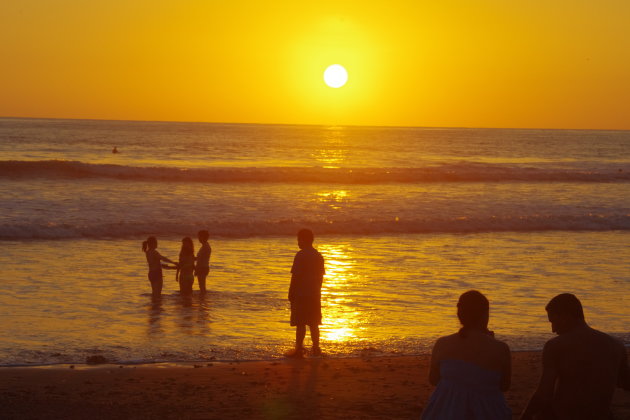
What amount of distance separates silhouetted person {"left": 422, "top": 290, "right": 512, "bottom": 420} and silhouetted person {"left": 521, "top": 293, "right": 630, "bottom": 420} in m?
0.34

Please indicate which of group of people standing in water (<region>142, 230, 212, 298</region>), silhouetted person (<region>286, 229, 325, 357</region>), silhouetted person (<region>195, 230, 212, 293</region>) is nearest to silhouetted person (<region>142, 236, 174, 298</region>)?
group of people standing in water (<region>142, 230, 212, 298</region>)

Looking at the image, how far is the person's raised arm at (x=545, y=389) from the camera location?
438 cm

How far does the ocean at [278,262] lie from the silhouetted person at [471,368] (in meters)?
4.96

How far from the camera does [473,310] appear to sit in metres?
4.27

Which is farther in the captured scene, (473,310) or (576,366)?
(576,366)

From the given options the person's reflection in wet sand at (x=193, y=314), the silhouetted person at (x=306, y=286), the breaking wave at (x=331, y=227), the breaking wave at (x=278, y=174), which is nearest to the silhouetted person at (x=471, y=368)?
the silhouetted person at (x=306, y=286)

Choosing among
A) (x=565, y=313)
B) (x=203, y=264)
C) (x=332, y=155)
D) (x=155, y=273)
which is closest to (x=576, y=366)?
(x=565, y=313)

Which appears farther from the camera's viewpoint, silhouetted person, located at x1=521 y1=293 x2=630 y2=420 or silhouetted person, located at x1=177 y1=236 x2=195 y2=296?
silhouetted person, located at x1=177 y1=236 x2=195 y2=296

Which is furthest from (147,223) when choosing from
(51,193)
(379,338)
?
(379,338)

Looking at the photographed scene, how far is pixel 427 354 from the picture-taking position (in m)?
9.30

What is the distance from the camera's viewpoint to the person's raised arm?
438cm

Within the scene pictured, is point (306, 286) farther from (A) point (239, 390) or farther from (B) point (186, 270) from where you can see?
(B) point (186, 270)

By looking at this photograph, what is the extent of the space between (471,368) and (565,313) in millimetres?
642

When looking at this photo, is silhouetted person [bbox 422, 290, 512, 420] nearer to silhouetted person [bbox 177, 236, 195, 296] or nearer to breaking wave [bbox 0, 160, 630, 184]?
silhouetted person [bbox 177, 236, 195, 296]
